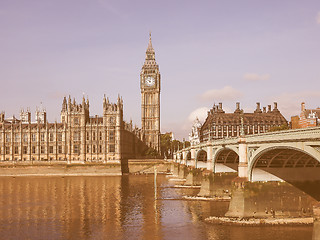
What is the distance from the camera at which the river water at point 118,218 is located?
45438 mm

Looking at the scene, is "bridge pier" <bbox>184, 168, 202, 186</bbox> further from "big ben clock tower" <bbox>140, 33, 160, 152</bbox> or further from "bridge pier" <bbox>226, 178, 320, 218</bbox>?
"big ben clock tower" <bbox>140, 33, 160, 152</bbox>

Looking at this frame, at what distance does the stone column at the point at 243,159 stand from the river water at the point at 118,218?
19.5ft

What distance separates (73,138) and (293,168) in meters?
107

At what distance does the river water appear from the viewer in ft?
149

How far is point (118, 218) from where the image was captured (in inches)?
2235

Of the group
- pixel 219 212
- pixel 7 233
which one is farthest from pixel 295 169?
pixel 7 233

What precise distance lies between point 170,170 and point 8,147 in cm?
5755

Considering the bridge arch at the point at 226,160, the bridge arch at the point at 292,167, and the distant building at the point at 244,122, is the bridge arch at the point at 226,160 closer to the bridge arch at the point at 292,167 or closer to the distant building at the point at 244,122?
the bridge arch at the point at 292,167

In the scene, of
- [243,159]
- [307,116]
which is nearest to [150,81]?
[307,116]

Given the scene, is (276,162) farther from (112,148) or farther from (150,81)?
(150,81)

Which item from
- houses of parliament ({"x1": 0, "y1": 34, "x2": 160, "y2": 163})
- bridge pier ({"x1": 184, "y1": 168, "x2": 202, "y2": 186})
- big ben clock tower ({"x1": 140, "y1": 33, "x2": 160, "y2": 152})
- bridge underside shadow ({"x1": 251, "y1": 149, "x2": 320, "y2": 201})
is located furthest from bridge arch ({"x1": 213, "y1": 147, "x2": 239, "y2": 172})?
big ben clock tower ({"x1": 140, "y1": 33, "x2": 160, "y2": 152})

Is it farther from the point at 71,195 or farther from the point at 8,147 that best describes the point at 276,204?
the point at 8,147

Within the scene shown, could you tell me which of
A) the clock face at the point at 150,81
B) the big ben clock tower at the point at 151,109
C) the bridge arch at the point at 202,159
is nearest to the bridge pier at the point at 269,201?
the bridge arch at the point at 202,159

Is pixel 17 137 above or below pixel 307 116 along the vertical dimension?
below
